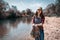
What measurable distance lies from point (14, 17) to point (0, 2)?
270cm

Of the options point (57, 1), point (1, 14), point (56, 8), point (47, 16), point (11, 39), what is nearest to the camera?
point (11, 39)

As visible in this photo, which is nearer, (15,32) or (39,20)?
(39,20)

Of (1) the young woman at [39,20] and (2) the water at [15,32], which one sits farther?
(2) the water at [15,32]

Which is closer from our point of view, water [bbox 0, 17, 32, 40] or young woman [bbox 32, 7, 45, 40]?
young woman [bbox 32, 7, 45, 40]

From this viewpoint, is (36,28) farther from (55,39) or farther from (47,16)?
(47,16)

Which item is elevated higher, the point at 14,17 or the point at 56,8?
the point at 56,8

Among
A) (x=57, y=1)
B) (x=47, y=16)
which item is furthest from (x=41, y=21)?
(x=57, y=1)

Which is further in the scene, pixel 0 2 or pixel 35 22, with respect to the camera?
pixel 0 2

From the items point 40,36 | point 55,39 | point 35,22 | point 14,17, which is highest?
point 35,22

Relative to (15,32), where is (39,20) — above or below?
above

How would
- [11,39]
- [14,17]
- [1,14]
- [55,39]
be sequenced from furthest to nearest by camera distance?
[14,17] < [1,14] < [11,39] < [55,39]

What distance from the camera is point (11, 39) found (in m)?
6.85

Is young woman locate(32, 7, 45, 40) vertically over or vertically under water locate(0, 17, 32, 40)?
over

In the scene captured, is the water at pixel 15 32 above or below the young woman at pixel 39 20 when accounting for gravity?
below
